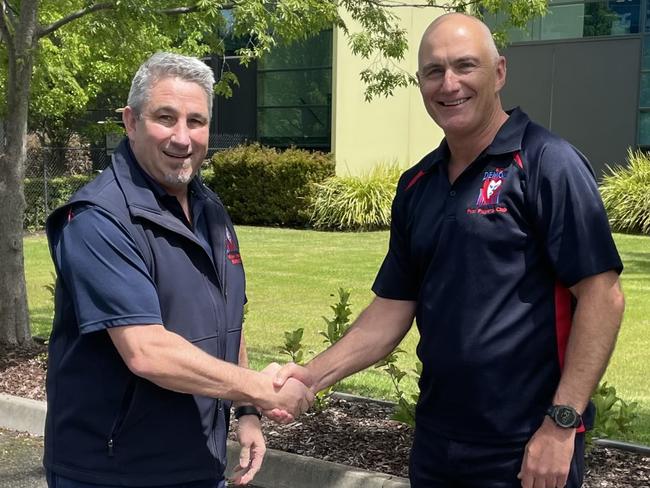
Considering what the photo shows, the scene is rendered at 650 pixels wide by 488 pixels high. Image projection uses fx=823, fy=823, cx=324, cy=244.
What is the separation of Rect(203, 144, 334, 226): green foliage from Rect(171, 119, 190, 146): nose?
1916cm

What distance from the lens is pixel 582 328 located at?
8.09 ft

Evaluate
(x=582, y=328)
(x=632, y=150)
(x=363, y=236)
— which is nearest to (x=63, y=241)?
(x=582, y=328)

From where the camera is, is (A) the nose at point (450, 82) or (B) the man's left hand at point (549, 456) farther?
(A) the nose at point (450, 82)

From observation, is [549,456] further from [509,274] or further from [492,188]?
[492,188]

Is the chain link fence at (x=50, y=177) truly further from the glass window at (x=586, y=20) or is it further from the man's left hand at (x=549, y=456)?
the man's left hand at (x=549, y=456)

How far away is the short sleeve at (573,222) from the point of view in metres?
2.45

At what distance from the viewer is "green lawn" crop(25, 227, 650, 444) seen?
7316 millimetres

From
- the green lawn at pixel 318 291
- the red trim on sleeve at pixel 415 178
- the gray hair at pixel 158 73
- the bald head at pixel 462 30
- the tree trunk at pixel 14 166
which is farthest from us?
the green lawn at pixel 318 291

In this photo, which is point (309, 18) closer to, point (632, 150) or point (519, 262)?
point (519, 262)

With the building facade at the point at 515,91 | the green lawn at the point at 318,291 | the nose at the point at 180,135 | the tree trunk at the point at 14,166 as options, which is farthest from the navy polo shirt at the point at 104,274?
the building facade at the point at 515,91

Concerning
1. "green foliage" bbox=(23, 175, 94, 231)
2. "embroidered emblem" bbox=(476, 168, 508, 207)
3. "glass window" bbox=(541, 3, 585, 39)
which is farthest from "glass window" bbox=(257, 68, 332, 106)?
"embroidered emblem" bbox=(476, 168, 508, 207)

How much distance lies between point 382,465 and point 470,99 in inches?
112

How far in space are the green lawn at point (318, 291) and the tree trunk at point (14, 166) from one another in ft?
4.88

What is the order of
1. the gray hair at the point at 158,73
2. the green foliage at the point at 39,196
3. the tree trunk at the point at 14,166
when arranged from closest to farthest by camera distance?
the gray hair at the point at 158,73 < the tree trunk at the point at 14,166 < the green foliage at the point at 39,196
